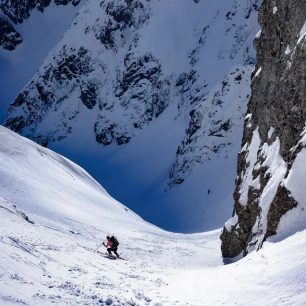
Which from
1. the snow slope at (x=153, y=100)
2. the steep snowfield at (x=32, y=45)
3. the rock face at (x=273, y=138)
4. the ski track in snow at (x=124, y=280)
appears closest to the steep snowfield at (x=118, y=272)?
the ski track in snow at (x=124, y=280)

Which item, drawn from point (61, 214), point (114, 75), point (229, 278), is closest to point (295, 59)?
point (229, 278)

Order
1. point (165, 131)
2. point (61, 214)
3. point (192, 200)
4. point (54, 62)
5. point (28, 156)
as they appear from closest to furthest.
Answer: point (61, 214) < point (28, 156) < point (192, 200) < point (165, 131) < point (54, 62)

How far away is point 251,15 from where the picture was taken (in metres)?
111

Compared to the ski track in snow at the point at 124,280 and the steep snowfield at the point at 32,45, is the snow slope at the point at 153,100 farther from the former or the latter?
the ski track in snow at the point at 124,280

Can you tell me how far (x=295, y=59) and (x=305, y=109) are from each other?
113 inches

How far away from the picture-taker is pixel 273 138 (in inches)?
987

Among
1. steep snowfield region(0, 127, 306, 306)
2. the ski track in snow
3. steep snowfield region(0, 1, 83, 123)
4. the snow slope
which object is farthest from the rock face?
steep snowfield region(0, 1, 83, 123)

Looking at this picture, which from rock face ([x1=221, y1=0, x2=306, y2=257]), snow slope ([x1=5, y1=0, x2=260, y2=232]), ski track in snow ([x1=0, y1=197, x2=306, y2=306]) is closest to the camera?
ski track in snow ([x1=0, y1=197, x2=306, y2=306])

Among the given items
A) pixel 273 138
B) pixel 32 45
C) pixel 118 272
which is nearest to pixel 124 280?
pixel 118 272

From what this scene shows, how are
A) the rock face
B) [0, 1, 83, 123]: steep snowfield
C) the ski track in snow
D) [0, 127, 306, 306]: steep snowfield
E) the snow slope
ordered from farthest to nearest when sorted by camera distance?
[0, 1, 83, 123]: steep snowfield → the snow slope → the rock face → [0, 127, 306, 306]: steep snowfield → the ski track in snow

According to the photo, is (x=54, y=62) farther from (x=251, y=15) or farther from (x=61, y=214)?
(x=61, y=214)

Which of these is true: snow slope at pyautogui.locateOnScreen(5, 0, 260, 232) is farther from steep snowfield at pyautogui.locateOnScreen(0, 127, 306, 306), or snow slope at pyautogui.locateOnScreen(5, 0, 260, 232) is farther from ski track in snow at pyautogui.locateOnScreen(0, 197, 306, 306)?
ski track in snow at pyautogui.locateOnScreen(0, 197, 306, 306)

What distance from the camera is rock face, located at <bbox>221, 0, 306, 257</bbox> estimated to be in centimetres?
1983

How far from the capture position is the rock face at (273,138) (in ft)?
65.1
